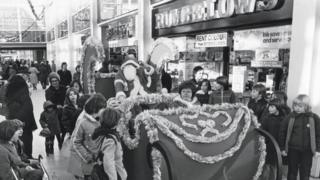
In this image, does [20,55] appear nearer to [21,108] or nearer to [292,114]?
[21,108]

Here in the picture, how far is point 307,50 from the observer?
438cm

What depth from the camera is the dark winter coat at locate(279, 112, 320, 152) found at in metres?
3.58

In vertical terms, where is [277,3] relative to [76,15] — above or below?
below

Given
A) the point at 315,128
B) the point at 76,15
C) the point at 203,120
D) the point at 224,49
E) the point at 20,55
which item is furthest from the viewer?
the point at 20,55

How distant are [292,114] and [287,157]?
0.60m

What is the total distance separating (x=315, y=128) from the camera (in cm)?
358

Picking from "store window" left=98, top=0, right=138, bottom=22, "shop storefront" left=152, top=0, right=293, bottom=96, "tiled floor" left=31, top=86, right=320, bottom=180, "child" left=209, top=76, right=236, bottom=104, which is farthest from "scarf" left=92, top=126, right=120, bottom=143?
"store window" left=98, top=0, right=138, bottom=22

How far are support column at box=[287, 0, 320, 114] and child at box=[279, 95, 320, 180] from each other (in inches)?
33.4

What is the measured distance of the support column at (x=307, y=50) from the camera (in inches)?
170

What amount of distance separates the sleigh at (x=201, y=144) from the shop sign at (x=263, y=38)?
11.0 feet

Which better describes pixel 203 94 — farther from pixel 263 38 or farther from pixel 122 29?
pixel 122 29

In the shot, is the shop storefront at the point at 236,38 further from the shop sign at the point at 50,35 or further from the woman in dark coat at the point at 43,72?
the shop sign at the point at 50,35

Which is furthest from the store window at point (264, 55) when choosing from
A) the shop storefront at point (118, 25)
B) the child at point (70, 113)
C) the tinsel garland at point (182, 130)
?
the shop storefront at point (118, 25)

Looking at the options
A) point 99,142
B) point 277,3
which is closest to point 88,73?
point 99,142
